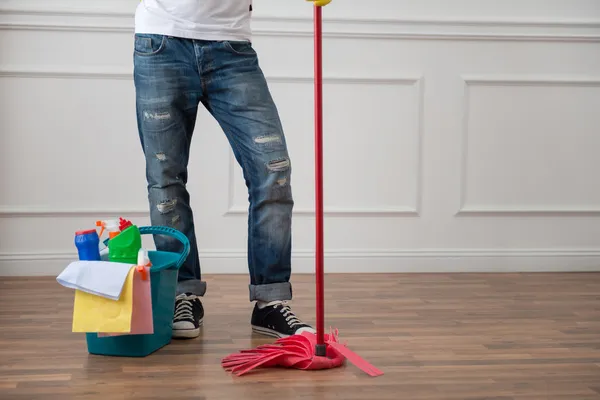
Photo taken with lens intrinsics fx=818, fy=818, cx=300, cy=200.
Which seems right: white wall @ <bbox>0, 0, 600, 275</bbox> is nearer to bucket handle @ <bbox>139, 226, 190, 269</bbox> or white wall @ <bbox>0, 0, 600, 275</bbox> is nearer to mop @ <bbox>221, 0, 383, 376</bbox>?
bucket handle @ <bbox>139, 226, 190, 269</bbox>

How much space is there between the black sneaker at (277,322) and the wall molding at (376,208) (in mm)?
940

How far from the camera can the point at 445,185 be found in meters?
3.02

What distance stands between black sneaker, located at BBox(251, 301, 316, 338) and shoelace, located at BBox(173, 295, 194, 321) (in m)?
0.16

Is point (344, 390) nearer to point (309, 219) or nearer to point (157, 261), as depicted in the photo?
point (157, 261)

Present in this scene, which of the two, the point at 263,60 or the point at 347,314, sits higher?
the point at 263,60

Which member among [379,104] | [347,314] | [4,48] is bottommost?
[347,314]

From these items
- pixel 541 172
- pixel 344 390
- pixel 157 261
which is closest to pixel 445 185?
pixel 541 172

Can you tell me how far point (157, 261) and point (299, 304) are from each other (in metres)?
0.56

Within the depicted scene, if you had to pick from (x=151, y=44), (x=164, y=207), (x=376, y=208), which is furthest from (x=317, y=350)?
(x=376, y=208)

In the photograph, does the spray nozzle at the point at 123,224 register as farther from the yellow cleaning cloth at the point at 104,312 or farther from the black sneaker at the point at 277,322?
the black sneaker at the point at 277,322

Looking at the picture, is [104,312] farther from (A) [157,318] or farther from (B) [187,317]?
(B) [187,317]

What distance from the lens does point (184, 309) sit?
2.02 m

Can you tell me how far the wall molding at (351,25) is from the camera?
279 centimetres

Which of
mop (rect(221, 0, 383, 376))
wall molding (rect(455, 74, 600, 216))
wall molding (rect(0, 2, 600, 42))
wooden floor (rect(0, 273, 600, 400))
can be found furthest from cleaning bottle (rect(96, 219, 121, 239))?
wall molding (rect(455, 74, 600, 216))
